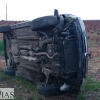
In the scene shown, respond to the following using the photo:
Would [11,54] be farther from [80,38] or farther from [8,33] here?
[80,38]

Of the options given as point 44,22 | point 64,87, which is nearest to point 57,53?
point 44,22

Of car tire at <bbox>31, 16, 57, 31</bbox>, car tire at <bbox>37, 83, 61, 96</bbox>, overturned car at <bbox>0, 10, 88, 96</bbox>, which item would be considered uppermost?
car tire at <bbox>31, 16, 57, 31</bbox>

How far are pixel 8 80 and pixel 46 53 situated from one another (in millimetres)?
2504

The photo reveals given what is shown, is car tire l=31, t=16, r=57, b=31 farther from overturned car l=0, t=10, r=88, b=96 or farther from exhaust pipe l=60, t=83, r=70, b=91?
exhaust pipe l=60, t=83, r=70, b=91

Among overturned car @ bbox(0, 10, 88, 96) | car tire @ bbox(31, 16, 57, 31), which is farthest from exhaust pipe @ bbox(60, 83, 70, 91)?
car tire @ bbox(31, 16, 57, 31)

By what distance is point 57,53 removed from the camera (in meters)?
5.00

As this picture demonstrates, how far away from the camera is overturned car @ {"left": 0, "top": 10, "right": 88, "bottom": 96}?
5012 mm

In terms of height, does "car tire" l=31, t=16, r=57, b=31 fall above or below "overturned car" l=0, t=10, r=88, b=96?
above

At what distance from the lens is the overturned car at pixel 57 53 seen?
5012 millimetres

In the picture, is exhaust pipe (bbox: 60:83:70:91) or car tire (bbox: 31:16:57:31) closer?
car tire (bbox: 31:16:57:31)

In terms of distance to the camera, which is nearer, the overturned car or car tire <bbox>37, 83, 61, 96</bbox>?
the overturned car

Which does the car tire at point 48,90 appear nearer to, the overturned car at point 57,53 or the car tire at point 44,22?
the overturned car at point 57,53

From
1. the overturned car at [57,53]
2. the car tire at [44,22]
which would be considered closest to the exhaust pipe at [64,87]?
the overturned car at [57,53]

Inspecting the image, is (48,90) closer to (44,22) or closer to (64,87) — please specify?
(64,87)
